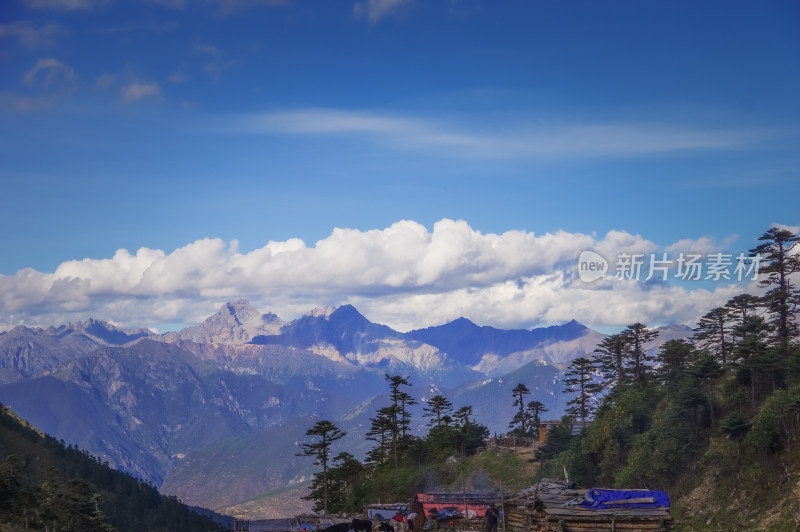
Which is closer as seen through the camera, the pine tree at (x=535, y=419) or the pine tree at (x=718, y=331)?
the pine tree at (x=718, y=331)

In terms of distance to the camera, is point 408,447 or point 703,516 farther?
point 408,447

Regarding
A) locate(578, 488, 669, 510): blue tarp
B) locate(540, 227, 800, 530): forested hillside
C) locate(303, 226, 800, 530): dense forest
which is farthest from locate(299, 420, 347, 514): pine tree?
locate(578, 488, 669, 510): blue tarp

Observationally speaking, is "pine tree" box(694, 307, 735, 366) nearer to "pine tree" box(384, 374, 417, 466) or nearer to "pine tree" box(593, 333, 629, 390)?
"pine tree" box(593, 333, 629, 390)

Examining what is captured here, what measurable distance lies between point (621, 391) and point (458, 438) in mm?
31924

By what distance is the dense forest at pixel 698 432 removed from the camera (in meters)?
63.8

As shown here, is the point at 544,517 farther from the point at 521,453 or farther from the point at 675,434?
the point at 521,453

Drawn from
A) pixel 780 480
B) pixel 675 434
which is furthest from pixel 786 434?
pixel 675 434

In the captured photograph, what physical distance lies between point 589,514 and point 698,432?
33803 millimetres

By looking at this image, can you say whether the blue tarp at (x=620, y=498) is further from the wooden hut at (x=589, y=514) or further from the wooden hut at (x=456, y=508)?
the wooden hut at (x=456, y=508)

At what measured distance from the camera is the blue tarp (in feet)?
164

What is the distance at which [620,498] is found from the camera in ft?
167

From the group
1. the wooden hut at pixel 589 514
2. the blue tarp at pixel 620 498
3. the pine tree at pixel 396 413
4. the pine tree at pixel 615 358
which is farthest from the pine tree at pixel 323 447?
the blue tarp at pixel 620 498

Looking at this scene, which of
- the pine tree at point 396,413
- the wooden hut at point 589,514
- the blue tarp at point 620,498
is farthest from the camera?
the pine tree at point 396,413

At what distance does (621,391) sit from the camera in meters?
100
